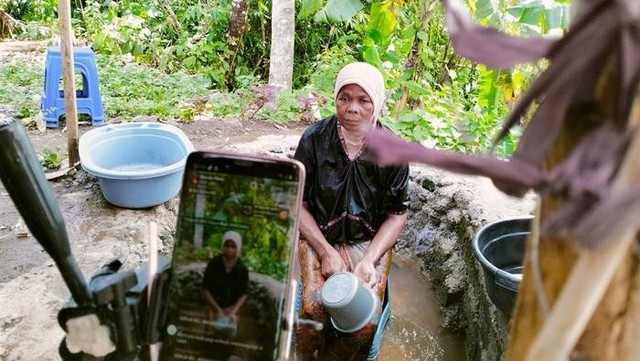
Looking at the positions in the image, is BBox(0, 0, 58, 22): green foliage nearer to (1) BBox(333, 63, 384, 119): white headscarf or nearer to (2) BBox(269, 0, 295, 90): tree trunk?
(2) BBox(269, 0, 295, 90): tree trunk

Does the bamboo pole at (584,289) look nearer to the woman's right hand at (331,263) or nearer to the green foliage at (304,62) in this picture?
the green foliage at (304,62)

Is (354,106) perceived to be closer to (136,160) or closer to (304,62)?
(136,160)

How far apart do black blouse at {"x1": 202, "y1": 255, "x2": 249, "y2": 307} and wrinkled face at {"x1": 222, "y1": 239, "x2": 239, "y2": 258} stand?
0.02m

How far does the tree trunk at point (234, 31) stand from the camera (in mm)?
7066

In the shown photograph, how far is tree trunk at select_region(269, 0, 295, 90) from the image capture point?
5613 mm

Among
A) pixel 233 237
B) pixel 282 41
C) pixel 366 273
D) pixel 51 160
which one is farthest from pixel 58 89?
pixel 233 237

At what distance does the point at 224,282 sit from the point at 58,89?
410 centimetres

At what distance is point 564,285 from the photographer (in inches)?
24.0

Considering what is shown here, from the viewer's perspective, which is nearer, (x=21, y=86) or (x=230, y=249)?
(x=230, y=249)

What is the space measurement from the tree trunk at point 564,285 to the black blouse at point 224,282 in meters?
0.51

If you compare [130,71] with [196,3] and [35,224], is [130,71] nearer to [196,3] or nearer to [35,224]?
[196,3]

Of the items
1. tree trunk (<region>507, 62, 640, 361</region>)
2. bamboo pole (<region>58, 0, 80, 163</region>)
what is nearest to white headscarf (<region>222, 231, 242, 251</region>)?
tree trunk (<region>507, 62, 640, 361</region>)

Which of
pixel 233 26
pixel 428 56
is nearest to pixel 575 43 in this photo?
pixel 428 56

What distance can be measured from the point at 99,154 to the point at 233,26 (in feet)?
14.8
